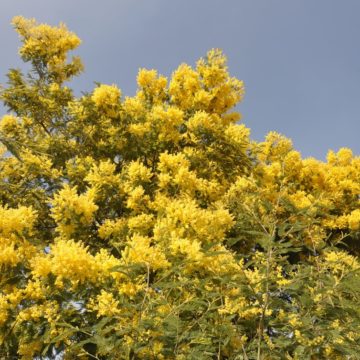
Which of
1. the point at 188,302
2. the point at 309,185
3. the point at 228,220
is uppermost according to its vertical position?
the point at 309,185

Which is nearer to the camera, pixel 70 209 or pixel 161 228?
pixel 161 228

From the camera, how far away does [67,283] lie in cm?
502

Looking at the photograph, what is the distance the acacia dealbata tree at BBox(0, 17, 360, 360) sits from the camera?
3.73 metres

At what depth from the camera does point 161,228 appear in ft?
17.5

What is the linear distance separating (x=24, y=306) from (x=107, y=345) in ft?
6.31

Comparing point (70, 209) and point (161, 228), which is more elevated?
point (70, 209)

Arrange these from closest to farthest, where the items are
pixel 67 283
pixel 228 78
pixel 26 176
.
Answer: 1. pixel 67 283
2. pixel 26 176
3. pixel 228 78

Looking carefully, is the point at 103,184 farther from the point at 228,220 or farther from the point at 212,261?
the point at 212,261

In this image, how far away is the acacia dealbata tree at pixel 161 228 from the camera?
3734 millimetres

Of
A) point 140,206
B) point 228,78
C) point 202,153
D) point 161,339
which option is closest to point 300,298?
point 161,339

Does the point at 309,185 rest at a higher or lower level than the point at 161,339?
higher

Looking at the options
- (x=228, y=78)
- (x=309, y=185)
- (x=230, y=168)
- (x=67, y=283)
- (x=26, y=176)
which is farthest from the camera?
(x=309, y=185)

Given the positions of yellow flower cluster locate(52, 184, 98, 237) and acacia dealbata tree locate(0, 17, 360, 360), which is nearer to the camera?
acacia dealbata tree locate(0, 17, 360, 360)

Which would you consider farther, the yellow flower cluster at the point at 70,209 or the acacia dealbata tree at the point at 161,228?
the yellow flower cluster at the point at 70,209
